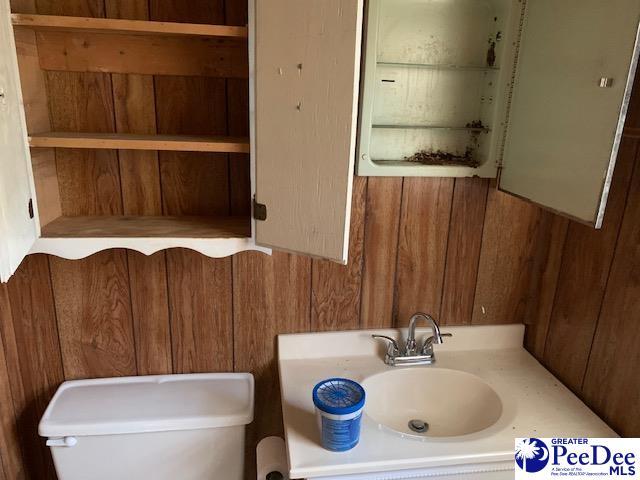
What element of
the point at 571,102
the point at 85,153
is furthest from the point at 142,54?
the point at 571,102

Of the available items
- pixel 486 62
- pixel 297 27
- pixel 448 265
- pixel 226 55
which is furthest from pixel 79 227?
pixel 486 62

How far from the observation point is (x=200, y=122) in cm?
120

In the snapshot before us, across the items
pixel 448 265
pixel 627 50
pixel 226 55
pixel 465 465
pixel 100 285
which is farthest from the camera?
pixel 448 265

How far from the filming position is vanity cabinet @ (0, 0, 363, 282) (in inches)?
34.3

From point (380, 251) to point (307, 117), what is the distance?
54 cm

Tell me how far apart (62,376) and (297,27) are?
113 cm

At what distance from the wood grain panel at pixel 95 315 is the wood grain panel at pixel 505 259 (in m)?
1.02

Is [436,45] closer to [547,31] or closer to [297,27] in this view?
[547,31]

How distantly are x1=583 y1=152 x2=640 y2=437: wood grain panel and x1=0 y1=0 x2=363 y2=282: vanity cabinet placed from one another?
0.65 m

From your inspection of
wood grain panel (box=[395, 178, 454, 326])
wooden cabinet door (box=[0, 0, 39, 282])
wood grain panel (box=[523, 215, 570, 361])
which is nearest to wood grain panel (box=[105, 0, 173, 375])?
wooden cabinet door (box=[0, 0, 39, 282])

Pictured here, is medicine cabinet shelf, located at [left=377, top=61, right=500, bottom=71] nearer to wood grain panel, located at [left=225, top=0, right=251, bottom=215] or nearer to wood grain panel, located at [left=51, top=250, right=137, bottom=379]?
wood grain panel, located at [left=225, top=0, right=251, bottom=215]

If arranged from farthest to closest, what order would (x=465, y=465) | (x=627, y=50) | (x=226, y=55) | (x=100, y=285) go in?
(x=100, y=285) < (x=226, y=55) < (x=465, y=465) < (x=627, y=50)

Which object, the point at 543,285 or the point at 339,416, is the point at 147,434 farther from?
the point at 543,285
